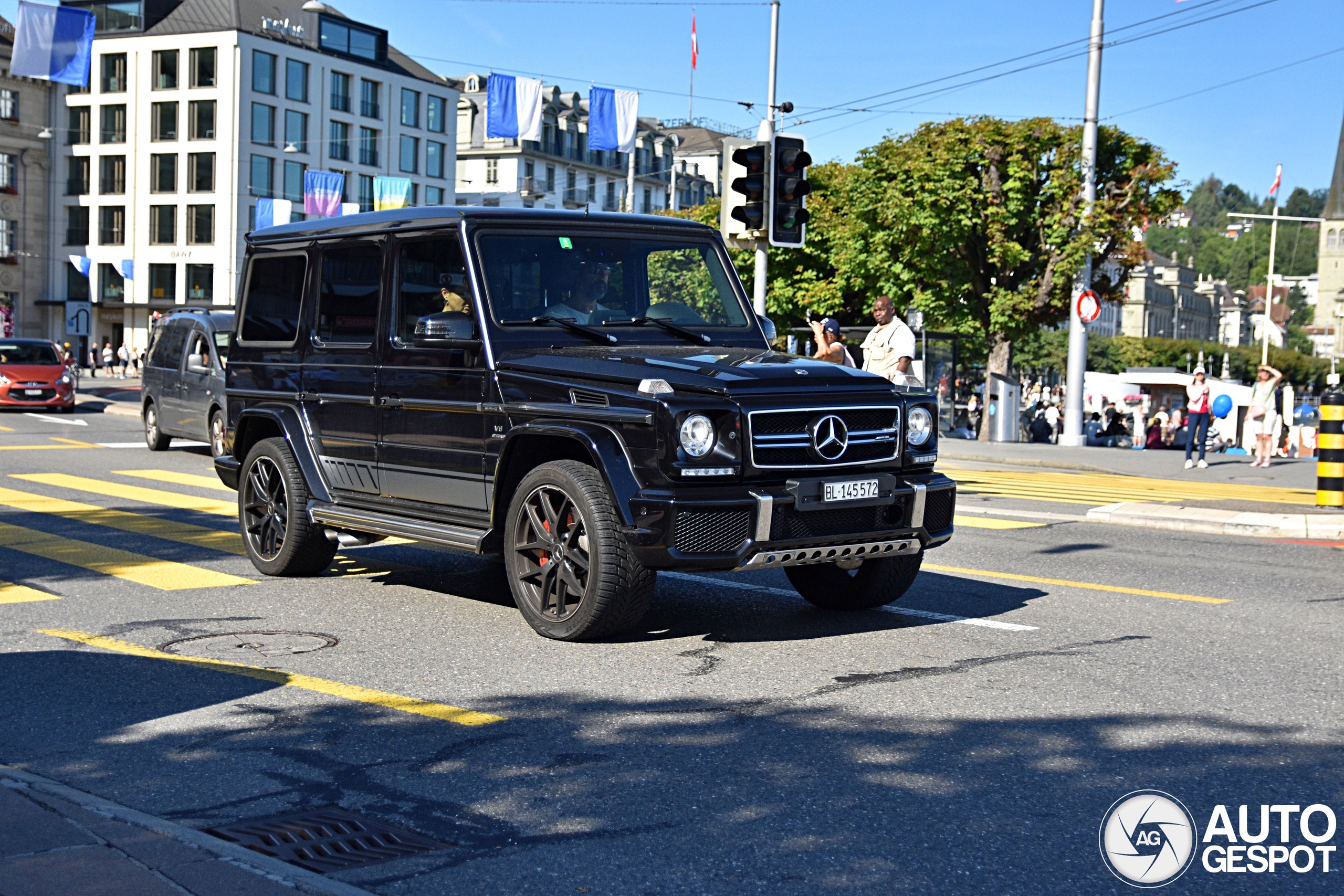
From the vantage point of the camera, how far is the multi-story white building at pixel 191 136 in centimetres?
7431

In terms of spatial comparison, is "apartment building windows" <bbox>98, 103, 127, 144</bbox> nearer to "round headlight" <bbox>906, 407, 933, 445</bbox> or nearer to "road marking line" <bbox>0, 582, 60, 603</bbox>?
"road marking line" <bbox>0, 582, 60, 603</bbox>

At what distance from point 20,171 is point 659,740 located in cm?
8127

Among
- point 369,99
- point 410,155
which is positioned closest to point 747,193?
point 369,99

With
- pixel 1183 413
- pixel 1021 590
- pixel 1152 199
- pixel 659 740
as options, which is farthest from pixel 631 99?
pixel 659 740

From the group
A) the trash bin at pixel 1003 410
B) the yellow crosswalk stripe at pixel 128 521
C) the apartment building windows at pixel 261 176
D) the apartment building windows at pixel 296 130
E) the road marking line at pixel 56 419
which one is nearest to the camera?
the yellow crosswalk stripe at pixel 128 521

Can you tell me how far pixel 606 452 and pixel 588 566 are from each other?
0.52 m

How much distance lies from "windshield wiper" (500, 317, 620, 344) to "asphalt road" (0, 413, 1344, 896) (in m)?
1.49

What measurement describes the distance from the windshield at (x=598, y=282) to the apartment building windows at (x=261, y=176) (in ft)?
234

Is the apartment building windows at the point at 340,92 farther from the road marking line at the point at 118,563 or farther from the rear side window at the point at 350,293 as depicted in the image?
the rear side window at the point at 350,293

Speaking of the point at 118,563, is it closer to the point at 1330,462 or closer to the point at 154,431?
the point at 1330,462

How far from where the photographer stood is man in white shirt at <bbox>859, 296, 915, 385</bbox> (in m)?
13.0

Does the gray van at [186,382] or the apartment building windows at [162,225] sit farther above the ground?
the apartment building windows at [162,225]

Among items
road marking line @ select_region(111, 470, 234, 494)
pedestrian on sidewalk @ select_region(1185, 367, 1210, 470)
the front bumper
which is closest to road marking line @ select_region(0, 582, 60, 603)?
the front bumper
